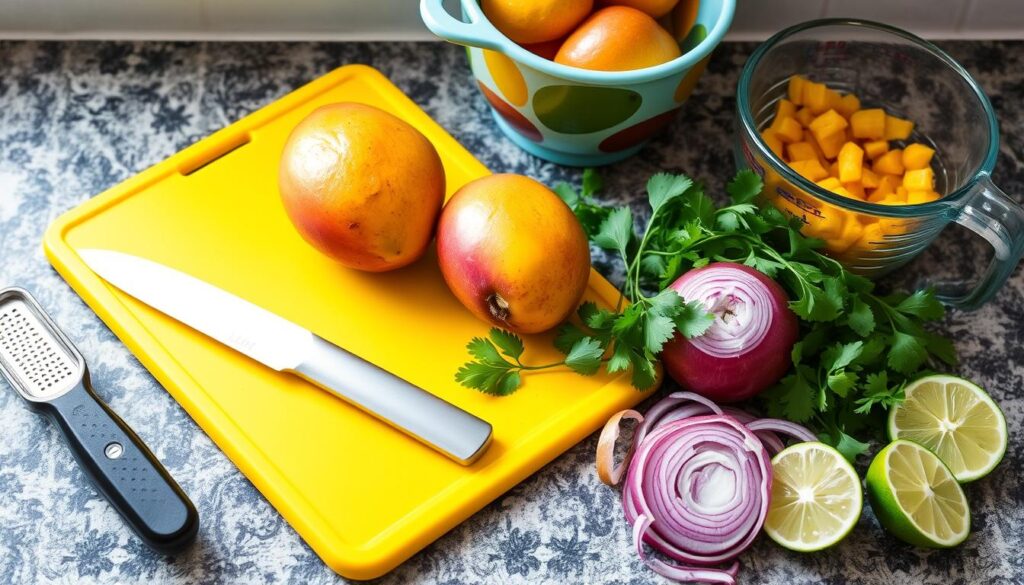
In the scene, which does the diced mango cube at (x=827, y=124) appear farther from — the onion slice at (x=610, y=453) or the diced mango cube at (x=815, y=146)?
the onion slice at (x=610, y=453)

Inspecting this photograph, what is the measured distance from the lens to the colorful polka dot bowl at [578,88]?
1.06m

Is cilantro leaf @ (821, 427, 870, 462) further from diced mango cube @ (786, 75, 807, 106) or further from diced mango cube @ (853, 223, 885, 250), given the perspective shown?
diced mango cube @ (786, 75, 807, 106)

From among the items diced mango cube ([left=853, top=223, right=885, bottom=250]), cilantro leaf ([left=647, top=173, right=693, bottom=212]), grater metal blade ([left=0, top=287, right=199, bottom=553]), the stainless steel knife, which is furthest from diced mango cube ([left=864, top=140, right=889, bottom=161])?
grater metal blade ([left=0, top=287, right=199, bottom=553])

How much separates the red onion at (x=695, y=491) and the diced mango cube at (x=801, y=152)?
1.08 feet

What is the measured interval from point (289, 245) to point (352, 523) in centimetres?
34

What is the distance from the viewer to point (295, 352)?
1.05m

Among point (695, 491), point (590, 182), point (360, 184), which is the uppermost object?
point (360, 184)

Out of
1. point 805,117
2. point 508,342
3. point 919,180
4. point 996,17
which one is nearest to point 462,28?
point 508,342

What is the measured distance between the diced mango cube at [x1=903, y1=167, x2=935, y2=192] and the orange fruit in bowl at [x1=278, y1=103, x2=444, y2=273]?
522 millimetres

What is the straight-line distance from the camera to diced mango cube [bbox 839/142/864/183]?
1.14 meters

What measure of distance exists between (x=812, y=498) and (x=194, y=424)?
2.03 feet

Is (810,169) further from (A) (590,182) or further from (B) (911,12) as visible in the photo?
(B) (911,12)

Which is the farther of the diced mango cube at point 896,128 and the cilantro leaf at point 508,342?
the diced mango cube at point 896,128

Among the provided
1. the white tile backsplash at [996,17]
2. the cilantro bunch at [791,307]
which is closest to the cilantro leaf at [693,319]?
the cilantro bunch at [791,307]
